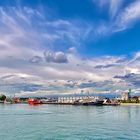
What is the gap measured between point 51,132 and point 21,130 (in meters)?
7.28

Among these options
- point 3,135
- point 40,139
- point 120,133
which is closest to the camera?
point 40,139

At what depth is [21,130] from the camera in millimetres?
73000

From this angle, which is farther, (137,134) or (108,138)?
(137,134)

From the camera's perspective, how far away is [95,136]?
63906 mm

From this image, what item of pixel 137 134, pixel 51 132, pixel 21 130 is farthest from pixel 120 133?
pixel 21 130

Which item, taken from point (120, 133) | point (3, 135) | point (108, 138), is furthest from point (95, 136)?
point (3, 135)

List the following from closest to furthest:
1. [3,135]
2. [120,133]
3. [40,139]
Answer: [40,139] → [3,135] → [120,133]

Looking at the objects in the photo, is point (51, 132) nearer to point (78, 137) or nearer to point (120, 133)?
point (78, 137)

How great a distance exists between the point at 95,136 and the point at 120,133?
7774 mm

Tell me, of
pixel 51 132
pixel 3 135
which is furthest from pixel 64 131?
pixel 3 135

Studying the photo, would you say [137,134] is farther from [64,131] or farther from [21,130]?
[21,130]

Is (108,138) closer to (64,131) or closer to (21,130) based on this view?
(64,131)

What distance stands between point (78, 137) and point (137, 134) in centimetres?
1308

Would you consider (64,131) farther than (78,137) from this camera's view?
Yes
